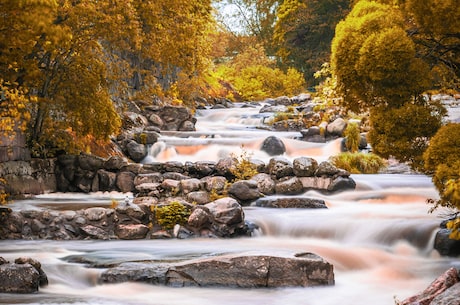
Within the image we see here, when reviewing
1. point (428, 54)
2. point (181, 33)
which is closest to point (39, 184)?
point (181, 33)

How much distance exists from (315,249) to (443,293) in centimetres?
476

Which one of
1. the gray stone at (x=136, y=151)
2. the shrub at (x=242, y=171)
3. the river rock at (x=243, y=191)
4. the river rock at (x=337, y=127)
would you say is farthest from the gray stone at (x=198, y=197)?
the river rock at (x=337, y=127)

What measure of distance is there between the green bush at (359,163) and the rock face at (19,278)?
40.0 ft

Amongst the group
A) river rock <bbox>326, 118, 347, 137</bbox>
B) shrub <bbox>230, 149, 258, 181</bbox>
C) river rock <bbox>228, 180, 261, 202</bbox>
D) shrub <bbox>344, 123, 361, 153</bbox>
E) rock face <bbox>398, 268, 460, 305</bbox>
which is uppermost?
river rock <bbox>326, 118, 347, 137</bbox>

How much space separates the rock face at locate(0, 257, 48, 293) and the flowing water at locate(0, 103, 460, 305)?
158mm

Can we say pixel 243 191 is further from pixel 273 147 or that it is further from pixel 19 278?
pixel 19 278

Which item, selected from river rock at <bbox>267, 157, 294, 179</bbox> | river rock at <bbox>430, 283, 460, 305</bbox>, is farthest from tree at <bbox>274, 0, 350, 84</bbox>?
river rock at <bbox>430, 283, 460, 305</bbox>

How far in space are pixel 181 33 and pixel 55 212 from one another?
594 centimetres

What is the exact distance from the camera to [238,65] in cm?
4288

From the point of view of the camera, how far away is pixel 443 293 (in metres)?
6.68

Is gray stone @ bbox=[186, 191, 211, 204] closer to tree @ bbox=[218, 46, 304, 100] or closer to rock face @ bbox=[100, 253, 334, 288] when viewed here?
rock face @ bbox=[100, 253, 334, 288]

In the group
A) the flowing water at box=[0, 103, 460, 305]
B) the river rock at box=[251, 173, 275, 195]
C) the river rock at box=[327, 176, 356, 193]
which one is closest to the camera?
the flowing water at box=[0, 103, 460, 305]

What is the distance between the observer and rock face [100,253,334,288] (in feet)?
29.8

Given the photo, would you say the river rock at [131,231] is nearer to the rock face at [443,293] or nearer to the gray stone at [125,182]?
the gray stone at [125,182]
